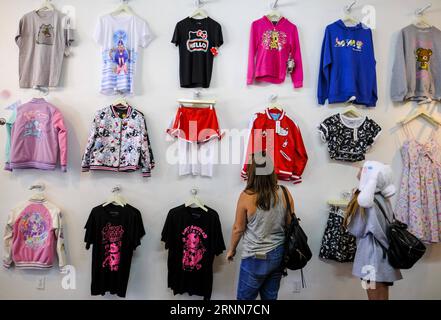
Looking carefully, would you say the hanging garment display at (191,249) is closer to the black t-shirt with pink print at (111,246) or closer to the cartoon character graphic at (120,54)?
the black t-shirt with pink print at (111,246)

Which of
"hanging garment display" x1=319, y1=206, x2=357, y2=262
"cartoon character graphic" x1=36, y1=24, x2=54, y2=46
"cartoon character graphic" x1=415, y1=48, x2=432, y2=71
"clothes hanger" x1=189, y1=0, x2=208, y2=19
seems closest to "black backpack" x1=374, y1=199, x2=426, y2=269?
"hanging garment display" x1=319, y1=206, x2=357, y2=262

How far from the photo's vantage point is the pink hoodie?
2727 mm

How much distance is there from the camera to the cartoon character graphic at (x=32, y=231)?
8.41ft

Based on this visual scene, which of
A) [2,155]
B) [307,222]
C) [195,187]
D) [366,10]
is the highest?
[366,10]

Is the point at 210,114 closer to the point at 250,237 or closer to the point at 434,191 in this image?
the point at 250,237

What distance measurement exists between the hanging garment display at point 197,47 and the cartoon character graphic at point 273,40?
38 centimetres

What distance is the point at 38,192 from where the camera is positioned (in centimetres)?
268

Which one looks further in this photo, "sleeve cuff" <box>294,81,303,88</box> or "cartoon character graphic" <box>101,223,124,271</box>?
"sleeve cuff" <box>294,81,303,88</box>

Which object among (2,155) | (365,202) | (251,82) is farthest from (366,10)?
(2,155)

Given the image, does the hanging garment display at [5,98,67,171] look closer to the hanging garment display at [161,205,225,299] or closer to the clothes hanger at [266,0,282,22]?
the hanging garment display at [161,205,225,299]

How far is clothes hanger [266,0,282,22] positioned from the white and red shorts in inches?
40.7

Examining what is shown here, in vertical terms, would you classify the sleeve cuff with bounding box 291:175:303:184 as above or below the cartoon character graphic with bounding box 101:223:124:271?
above

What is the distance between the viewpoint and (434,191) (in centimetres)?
275

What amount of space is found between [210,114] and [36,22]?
165cm
